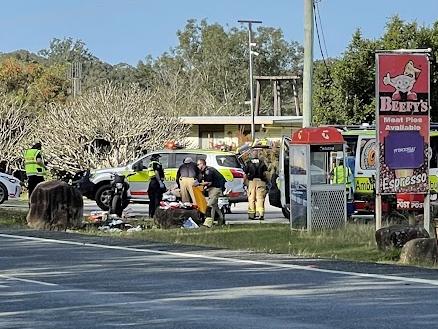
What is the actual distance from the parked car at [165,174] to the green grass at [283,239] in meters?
5.62

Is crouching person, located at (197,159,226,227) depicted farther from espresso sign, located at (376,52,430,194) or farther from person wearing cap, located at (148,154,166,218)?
espresso sign, located at (376,52,430,194)

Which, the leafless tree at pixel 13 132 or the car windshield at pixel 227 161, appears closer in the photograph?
the car windshield at pixel 227 161

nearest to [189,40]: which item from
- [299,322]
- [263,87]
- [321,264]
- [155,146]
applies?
[263,87]

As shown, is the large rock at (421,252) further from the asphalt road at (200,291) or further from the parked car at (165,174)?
the parked car at (165,174)

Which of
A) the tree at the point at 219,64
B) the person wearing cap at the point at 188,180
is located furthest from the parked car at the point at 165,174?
the tree at the point at 219,64

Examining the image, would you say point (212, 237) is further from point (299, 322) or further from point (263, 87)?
point (263, 87)

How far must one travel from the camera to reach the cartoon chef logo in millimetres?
18547

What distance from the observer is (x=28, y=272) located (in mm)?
14719

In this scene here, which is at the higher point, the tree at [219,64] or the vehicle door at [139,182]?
the tree at [219,64]

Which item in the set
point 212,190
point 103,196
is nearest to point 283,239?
point 212,190

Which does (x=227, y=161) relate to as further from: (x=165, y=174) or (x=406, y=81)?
(x=406, y=81)

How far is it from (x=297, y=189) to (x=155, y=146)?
23.5 m

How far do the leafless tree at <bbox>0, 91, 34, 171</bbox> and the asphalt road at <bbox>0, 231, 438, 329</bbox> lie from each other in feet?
91.2

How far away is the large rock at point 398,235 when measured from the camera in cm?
1705
